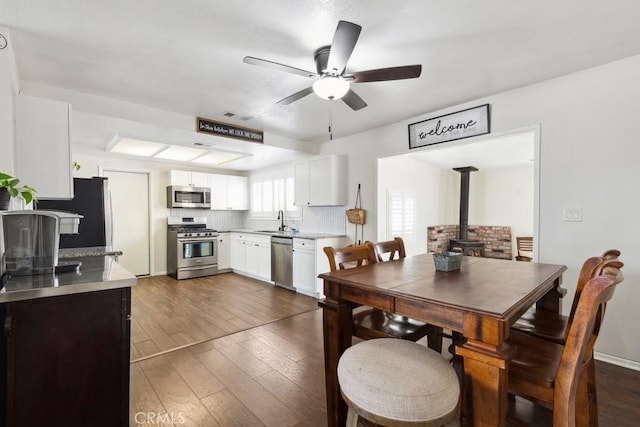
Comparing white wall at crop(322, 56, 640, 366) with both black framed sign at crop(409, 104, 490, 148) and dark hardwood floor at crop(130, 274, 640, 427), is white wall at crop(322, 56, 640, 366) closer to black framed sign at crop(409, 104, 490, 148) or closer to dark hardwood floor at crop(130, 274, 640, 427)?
black framed sign at crop(409, 104, 490, 148)

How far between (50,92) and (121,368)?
274cm

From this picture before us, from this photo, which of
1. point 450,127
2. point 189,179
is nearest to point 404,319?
point 450,127

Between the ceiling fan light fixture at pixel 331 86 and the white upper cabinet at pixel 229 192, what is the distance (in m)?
4.74

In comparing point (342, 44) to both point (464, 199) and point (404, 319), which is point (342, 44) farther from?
point (464, 199)

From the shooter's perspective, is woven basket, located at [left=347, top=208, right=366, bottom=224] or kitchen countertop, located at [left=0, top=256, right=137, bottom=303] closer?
kitchen countertop, located at [left=0, top=256, right=137, bottom=303]

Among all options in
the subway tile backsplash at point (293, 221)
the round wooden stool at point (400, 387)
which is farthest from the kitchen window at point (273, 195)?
the round wooden stool at point (400, 387)

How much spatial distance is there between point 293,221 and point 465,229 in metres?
3.64

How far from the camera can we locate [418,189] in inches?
220

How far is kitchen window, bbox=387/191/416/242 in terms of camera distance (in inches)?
187

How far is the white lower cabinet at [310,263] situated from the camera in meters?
4.27

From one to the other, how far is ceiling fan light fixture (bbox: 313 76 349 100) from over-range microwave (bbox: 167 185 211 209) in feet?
14.7

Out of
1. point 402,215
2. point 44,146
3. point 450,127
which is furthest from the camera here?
point 402,215

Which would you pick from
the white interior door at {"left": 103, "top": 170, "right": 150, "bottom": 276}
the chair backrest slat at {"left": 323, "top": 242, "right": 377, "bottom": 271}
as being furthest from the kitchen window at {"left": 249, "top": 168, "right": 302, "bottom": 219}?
the chair backrest slat at {"left": 323, "top": 242, "right": 377, "bottom": 271}

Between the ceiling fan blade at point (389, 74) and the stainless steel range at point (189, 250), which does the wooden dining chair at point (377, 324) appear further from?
the stainless steel range at point (189, 250)
